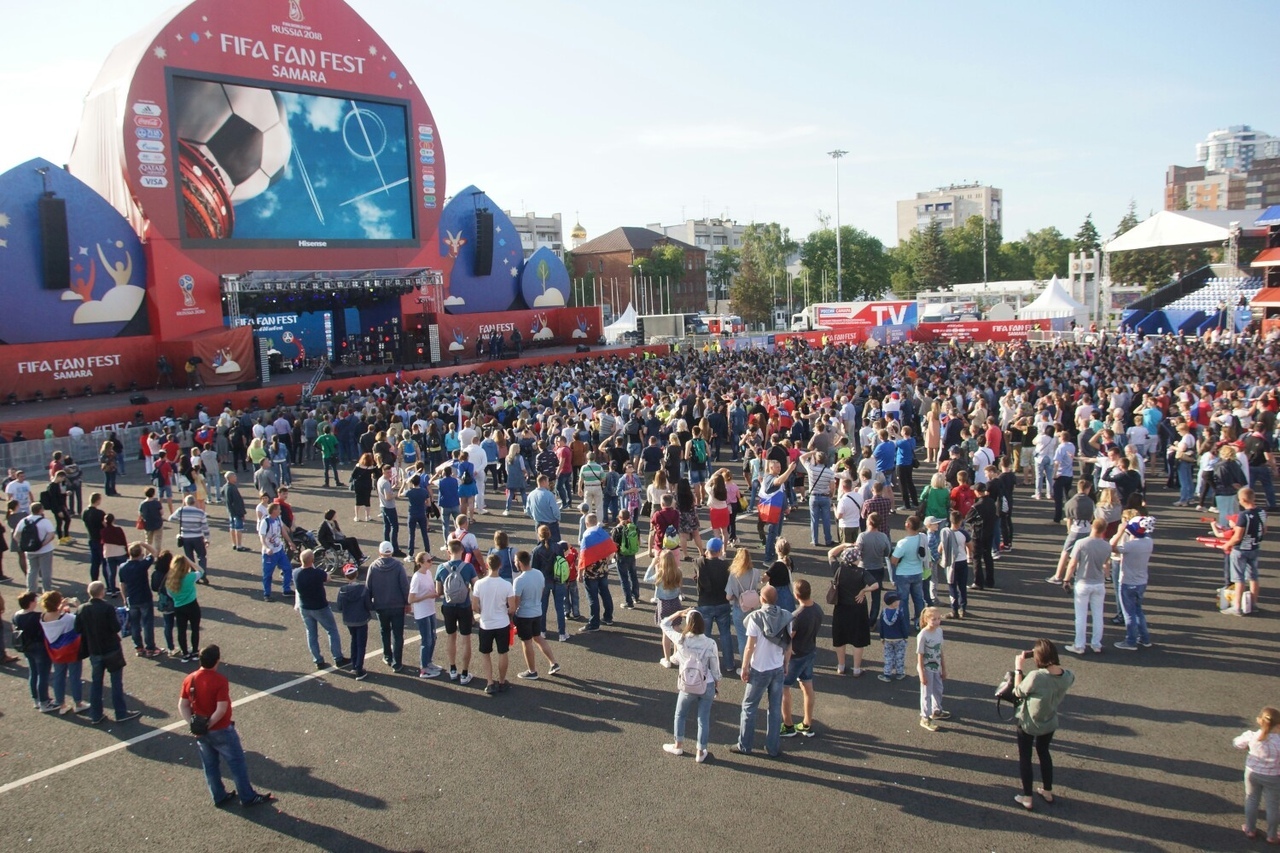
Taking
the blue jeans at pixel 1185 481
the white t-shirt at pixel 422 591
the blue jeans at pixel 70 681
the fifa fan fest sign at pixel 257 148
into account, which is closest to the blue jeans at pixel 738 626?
the white t-shirt at pixel 422 591

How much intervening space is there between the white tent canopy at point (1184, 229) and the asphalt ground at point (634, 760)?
50.6 meters

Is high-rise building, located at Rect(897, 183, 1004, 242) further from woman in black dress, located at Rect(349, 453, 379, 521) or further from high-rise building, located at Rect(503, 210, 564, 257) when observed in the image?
woman in black dress, located at Rect(349, 453, 379, 521)

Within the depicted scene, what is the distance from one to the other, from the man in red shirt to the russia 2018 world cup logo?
28659 millimetres

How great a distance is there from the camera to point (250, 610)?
33.3ft

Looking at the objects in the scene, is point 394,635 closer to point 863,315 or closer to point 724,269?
point 863,315

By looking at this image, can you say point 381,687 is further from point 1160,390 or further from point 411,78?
point 411,78

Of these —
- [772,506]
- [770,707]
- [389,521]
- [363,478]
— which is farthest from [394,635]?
[363,478]

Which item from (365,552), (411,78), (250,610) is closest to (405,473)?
(365,552)

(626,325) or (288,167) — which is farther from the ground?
(288,167)

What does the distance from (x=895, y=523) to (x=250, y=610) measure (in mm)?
8955

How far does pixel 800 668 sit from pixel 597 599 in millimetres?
3011

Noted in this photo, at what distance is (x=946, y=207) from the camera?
139m

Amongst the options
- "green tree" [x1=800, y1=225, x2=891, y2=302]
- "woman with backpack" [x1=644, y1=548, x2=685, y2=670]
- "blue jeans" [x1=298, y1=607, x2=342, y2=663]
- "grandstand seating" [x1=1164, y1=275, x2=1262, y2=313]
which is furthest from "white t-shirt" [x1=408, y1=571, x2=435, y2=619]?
"green tree" [x1=800, y1=225, x2=891, y2=302]

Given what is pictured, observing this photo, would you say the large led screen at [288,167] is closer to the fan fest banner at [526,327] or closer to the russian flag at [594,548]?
the fan fest banner at [526,327]
